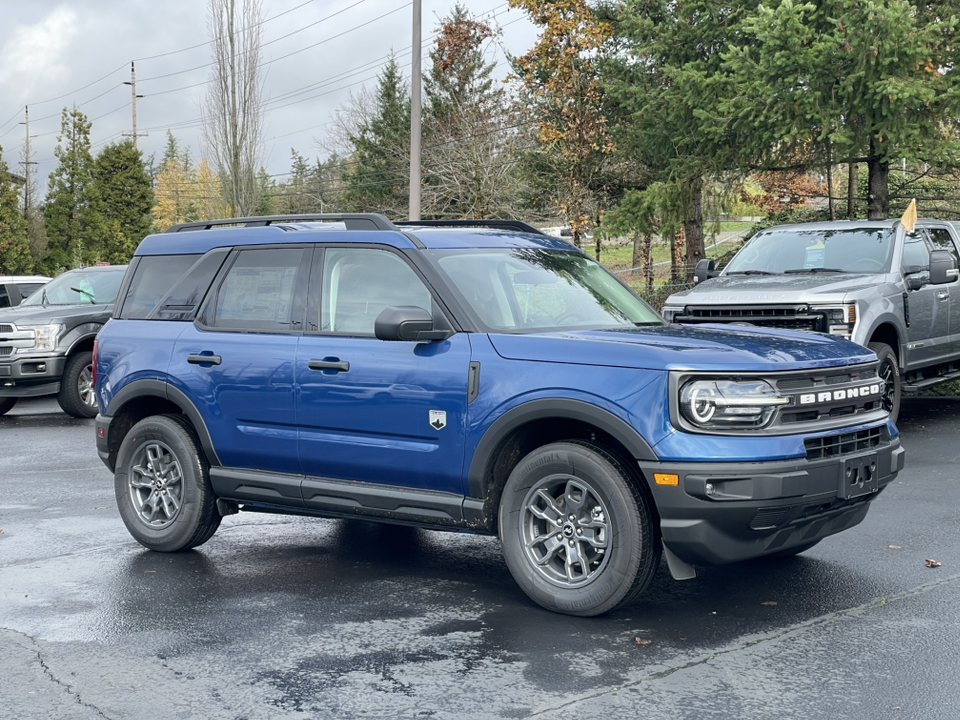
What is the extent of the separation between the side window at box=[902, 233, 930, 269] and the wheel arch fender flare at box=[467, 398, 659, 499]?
7.36m

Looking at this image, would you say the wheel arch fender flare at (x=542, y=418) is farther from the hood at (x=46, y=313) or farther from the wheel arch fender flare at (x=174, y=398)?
the hood at (x=46, y=313)

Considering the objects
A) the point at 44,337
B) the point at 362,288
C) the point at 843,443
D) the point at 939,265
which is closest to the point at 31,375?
the point at 44,337

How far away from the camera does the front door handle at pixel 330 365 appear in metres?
6.09

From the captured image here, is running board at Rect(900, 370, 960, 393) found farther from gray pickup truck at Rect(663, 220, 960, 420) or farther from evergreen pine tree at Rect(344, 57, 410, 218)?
evergreen pine tree at Rect(344, 57, 410, 218)

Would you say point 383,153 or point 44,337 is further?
point 383,153

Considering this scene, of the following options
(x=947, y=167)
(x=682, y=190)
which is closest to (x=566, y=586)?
(x=947, y=167)

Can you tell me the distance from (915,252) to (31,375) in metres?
10.8

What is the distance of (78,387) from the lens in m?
15.1

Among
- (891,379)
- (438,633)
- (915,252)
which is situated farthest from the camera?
(915,252)

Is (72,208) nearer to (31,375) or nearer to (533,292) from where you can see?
(31,375)

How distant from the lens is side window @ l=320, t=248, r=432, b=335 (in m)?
6.17

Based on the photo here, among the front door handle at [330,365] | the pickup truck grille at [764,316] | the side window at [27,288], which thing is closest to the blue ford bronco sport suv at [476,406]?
the front door handle at [330,365]

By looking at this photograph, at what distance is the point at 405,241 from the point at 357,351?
25.7 inches

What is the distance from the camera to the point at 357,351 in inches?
240
